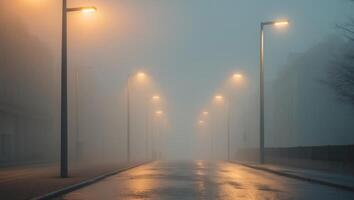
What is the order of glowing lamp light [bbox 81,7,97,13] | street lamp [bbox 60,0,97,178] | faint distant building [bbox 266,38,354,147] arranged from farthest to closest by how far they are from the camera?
faint distant building [bbox 266,38,354,147]
glowing lamp light [bbox 81,7,97,13]
street lamp [bbox 60,0,97,178]

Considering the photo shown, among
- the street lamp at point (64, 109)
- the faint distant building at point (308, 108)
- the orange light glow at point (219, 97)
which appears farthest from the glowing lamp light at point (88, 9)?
the orange light glow at point (219, 97)

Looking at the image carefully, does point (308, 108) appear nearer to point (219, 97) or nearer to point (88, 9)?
point (219, 97)

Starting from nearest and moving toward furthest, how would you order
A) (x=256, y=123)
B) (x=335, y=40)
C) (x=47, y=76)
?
(x=47, y=76) < (x=335, y=40) < (x=256, y=123)

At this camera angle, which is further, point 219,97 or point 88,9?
point 219,97

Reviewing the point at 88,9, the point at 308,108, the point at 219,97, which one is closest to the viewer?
the point at 88,9

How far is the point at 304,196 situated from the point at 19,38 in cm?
4760

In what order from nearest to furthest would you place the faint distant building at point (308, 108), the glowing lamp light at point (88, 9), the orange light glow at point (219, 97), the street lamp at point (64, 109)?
the street lamp at point (64, 109)
the glowing lamp light at point (88, 9)
the faint distant building at point (308, 108)
the orange light glow at point (219, 97)

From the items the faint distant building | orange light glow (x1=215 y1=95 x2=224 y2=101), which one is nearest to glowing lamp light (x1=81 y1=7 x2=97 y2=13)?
the faint distant building

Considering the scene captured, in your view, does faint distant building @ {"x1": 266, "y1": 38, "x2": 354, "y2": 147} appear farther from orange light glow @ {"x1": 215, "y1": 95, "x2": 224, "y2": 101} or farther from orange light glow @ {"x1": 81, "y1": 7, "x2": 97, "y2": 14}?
orange light glow @ {"x1": 81, "y1": 7, "x2": 97, "y2": 14}

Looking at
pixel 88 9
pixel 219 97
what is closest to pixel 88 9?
pixel 88 9

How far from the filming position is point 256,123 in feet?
357

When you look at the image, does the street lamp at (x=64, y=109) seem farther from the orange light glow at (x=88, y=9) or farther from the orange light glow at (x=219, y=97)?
the orange light glow at (x=219, y=97)

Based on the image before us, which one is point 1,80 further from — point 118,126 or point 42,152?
point 118,126

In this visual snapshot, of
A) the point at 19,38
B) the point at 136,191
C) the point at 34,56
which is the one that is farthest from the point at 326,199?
the point at 34,56
